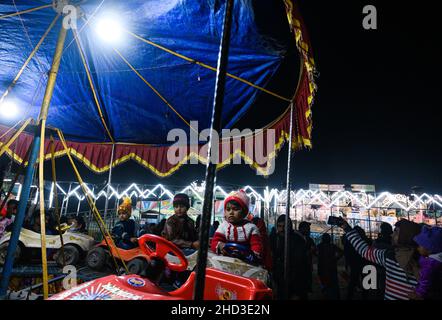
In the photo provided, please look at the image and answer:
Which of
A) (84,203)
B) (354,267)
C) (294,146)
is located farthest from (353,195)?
(84,203)

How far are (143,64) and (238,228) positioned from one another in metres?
3.32

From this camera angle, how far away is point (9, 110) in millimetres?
4949

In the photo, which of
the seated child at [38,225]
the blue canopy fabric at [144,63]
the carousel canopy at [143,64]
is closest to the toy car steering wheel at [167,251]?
the carousel canopy at [143,64]

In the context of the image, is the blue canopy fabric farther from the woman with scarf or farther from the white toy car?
the woman with scarf

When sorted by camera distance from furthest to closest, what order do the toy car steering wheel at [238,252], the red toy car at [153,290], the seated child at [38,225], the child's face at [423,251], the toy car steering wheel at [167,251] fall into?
the seated child at [38,225] → the child's face at [423,251] → the toy car steering wheel at [238,252] → the toy car steering wheel at [167,251] → the red toy car at [153,290]

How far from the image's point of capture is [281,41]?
9.20 feet

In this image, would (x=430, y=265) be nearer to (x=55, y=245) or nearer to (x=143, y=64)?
(x=143, y=64)

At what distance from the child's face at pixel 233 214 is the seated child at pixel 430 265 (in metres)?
2.09

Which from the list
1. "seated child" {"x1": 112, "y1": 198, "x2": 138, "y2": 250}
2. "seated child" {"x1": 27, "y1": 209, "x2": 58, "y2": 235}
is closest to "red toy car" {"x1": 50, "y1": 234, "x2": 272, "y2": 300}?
"seated child" {"x1": 112, "y1": 198, "x2": 138, "y2": 250}

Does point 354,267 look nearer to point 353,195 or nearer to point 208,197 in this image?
point 208,197

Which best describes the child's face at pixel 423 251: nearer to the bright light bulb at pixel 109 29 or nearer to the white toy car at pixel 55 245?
the bright light bulb at pixel 109 29

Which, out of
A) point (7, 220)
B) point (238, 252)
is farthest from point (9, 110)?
point (238, 252)

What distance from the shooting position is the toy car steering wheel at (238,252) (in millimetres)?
2228

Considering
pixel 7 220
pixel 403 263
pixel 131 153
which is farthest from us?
pixel 131 153
